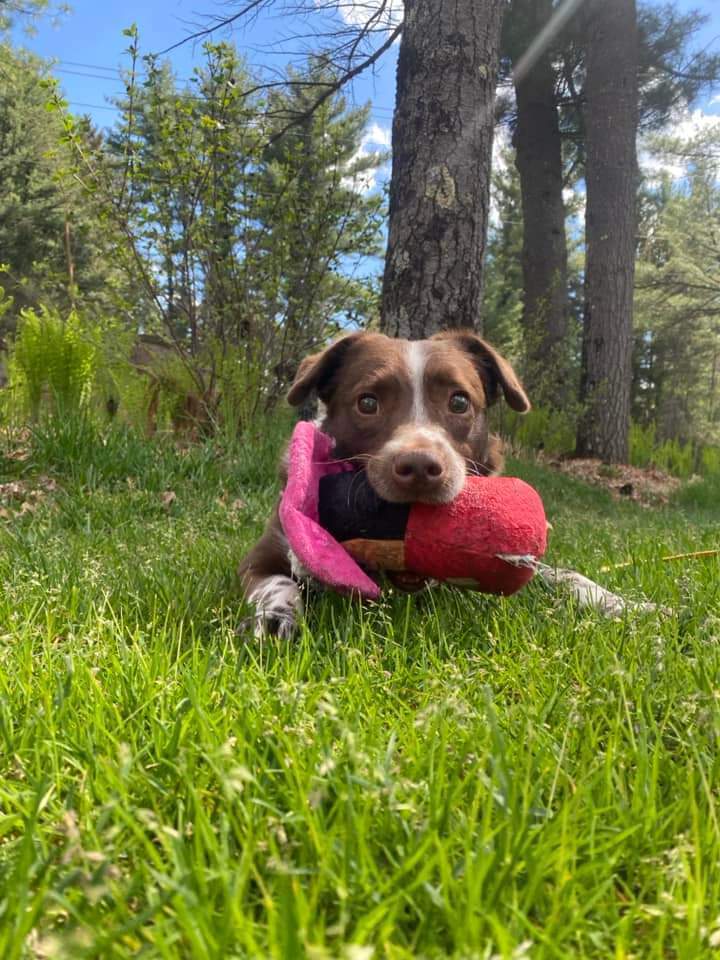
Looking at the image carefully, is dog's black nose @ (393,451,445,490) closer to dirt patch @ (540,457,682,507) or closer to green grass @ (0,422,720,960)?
green grass @ (0,422,720,960)

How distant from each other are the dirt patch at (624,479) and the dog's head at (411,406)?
6.03m

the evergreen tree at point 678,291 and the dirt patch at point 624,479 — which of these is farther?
the evergreen tree at point 678,291

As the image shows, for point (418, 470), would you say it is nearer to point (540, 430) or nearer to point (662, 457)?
point (540, 430)

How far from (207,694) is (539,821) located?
73 centimetres

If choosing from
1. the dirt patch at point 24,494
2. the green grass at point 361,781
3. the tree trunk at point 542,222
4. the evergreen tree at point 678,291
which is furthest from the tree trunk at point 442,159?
the evergreen tree at point 678,291

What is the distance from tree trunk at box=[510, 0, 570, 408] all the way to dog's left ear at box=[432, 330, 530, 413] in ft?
28.0

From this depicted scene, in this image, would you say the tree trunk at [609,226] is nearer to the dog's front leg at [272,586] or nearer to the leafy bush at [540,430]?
→ the leafy bush at [540,430]

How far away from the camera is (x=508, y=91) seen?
14266 millimetres

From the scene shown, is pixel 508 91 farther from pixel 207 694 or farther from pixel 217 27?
pixel 207 694

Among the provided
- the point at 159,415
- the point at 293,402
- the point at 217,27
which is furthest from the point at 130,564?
the point at 217,27

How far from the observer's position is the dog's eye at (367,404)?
9.27ft

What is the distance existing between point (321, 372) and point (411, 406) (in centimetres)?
54

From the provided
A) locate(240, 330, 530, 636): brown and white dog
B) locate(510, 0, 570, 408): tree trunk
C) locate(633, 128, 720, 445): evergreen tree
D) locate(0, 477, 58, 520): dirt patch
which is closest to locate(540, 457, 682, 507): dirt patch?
locate(510, 0, 570, 408): tree trunk

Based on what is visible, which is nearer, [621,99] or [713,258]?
[621,99]
